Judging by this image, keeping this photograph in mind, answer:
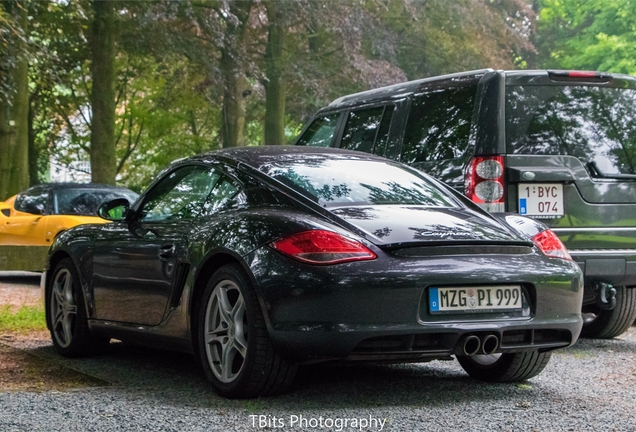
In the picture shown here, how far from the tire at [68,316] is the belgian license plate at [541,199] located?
3079 mm

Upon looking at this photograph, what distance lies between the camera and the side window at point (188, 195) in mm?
6152

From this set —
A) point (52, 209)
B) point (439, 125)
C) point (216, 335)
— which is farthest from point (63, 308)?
point (52, 209)

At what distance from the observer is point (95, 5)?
23.3 metres

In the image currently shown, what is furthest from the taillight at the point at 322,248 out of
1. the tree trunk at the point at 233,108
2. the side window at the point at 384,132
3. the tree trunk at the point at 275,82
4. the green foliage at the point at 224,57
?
the tree trunk at the point at 275,82

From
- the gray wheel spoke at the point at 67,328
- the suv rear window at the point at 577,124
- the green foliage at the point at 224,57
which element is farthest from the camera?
the green foliage at the point at 224,57

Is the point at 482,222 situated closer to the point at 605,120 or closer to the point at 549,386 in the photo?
the point at 549,386

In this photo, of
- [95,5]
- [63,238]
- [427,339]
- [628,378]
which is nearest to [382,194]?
[427,339]

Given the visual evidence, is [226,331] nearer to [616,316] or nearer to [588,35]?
[616,316]

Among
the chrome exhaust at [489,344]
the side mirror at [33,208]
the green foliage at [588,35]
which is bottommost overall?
the chrome exhaust at [489,344]

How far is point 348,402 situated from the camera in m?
5.52

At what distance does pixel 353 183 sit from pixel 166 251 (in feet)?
3.64

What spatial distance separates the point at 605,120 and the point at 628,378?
2.46m

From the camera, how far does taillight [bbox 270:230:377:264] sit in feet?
17.0

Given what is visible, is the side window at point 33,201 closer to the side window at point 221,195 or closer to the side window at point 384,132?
the side window at point 384,132
